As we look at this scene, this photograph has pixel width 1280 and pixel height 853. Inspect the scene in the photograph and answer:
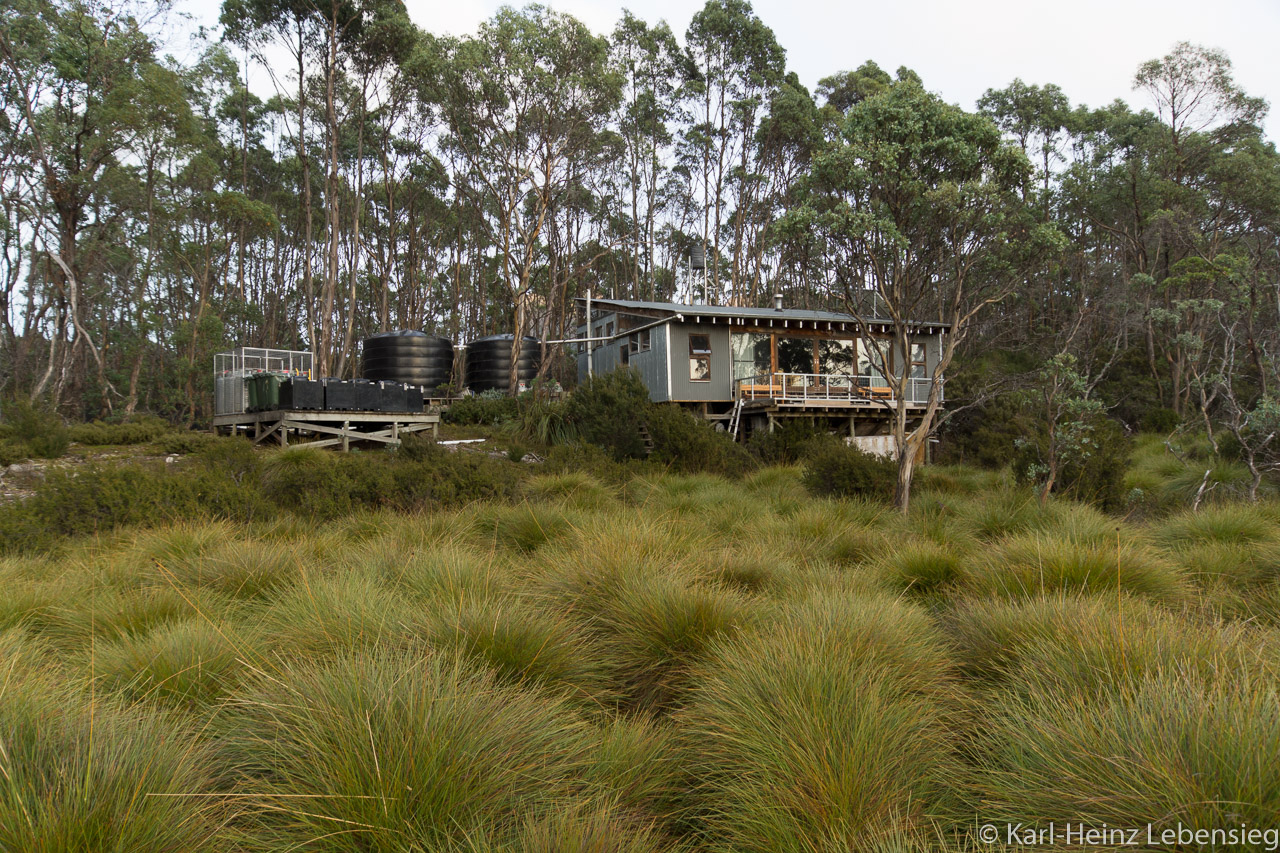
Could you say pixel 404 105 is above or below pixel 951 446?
above

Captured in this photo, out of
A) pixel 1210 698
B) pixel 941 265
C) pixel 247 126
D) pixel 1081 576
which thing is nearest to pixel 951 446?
pixel 941 265

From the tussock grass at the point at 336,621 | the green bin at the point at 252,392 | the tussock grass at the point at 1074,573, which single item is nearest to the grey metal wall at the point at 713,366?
the green bin at the point at 252,392

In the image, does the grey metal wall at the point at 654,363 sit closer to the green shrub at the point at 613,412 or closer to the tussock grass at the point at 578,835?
the green shrub at the point at 613,412

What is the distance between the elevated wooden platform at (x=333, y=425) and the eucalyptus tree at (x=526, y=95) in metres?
6.14

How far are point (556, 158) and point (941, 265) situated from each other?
17.4 metres

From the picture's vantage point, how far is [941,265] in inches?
474

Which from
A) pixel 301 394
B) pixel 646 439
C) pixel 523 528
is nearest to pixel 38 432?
pixel 301 394

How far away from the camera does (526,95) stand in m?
24.3

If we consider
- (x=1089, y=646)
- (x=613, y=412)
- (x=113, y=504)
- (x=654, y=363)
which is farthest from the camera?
(x=654, y=363)

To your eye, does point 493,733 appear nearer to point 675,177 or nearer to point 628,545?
point 628,545

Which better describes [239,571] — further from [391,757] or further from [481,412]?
[481,412]

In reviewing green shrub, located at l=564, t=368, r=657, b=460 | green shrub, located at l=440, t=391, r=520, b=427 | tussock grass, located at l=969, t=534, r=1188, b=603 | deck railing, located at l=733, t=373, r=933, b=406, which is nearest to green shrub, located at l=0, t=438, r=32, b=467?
green shrub, located at l=440, t=391, r=520, b=427

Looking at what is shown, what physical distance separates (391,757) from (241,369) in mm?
18658

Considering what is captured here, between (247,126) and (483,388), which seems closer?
(483,388)
